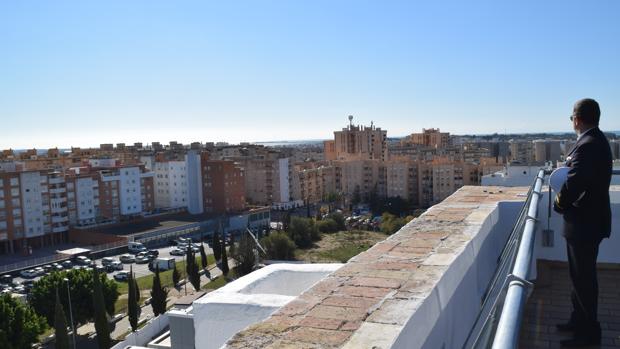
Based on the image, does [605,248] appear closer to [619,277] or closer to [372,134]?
[619,277]

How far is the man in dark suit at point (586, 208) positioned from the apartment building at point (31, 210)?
129ft

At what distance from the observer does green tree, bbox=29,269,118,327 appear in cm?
2036

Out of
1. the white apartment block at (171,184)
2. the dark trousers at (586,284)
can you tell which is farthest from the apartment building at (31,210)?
the dark trousers at (586,284)

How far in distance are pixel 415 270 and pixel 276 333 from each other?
83 cm

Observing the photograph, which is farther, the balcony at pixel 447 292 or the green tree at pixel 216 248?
the green tree at pixel 216 248

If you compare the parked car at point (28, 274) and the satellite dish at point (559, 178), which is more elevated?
the satellite dish at point (559, 178)

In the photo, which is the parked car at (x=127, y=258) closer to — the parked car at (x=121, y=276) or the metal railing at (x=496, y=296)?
the parked car at (x=121, y=276)

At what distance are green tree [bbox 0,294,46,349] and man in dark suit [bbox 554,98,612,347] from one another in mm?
17628

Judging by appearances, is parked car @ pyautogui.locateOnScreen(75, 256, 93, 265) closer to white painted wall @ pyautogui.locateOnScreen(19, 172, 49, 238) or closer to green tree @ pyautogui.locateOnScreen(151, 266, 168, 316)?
white painted wall @ pyautogui.locateOnScreen(19, 172, 49, 238)

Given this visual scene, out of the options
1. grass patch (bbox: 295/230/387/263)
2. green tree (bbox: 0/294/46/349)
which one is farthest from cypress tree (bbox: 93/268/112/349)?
grass patch (bbox: 295/230/387/263)

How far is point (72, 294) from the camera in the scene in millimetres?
20594

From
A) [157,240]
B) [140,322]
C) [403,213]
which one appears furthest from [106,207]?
[403,213]

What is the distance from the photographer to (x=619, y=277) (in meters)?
3.74

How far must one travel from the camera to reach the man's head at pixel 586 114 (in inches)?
99.3
